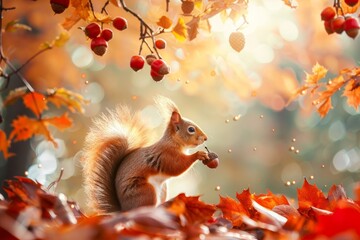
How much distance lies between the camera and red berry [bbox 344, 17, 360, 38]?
1.62 m

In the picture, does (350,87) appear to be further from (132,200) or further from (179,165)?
(132,200)

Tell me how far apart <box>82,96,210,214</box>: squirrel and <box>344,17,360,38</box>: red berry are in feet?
2.01

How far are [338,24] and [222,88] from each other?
5164mm

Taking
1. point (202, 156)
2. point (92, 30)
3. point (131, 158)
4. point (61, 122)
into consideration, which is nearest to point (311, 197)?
point (202, 156)

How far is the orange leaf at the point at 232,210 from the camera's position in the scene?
4.75 ft

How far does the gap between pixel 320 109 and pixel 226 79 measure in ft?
Result: 9.07

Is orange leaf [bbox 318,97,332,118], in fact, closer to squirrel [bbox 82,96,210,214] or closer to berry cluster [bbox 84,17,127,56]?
squirrel [bbox 82,96,210,214]

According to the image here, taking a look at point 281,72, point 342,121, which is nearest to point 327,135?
point 342,121

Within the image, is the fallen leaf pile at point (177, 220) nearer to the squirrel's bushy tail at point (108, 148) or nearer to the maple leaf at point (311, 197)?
the maple leaf at point (311, 197)

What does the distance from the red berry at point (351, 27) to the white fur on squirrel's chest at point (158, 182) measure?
74cm

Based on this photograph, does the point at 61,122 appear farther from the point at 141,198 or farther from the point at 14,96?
the point at 141,198

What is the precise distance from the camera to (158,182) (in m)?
1.87

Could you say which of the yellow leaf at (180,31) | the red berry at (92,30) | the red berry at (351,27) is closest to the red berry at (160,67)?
the yellow leaf at (180,31)

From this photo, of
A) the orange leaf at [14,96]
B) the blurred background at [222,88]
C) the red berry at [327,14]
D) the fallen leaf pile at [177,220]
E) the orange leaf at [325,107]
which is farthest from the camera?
the blurred background at [222,88]
